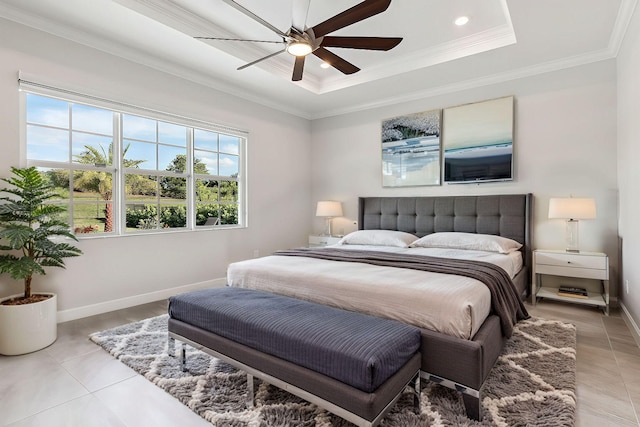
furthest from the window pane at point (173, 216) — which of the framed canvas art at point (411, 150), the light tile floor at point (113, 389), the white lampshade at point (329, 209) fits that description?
the framed canvas art at point (411, 150)

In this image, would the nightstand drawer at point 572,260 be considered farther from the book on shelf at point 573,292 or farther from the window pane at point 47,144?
the window pane at point 47,144

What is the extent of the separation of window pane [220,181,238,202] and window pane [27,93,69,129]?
5.87 feet

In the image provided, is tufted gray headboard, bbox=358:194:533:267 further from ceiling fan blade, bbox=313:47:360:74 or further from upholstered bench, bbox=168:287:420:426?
upholstered bench, bbox=168:287:420:426

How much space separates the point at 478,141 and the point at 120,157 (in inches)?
163

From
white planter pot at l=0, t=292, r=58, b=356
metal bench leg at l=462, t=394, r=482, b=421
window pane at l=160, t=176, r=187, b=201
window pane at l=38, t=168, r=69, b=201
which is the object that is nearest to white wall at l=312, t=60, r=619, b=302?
metal bench leg at l=462, t=394, r=482, b=421

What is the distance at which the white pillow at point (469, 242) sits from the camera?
3490 millimetres

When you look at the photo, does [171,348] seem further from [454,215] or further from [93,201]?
[454,215]

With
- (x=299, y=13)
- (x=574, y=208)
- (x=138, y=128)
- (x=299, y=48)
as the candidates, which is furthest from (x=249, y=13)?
(x=574, y=208)

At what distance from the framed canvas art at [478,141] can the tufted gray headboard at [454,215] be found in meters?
0.30

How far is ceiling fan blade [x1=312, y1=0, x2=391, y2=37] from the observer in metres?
2.13

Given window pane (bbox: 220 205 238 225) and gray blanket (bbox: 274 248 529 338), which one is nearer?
gray blanket (bbox: 274 248 529 338)

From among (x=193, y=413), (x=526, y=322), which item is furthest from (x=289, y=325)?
(x=526, y=322)

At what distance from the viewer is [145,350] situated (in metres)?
2.42

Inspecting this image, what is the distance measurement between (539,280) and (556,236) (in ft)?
1.75
